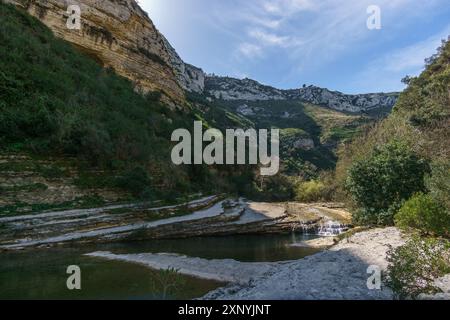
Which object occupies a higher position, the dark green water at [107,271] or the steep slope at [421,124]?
the steep slope at [421,124]

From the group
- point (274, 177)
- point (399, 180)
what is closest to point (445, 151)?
point (399, 180)

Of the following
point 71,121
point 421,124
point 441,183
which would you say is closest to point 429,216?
point 441,183

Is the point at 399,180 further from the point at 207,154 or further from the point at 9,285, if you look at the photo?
the point at 207,154

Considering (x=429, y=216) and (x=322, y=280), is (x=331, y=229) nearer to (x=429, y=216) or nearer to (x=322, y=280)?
(x=429, y=216)

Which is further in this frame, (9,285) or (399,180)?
(399,180)

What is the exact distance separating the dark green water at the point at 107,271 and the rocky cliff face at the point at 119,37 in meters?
36.4

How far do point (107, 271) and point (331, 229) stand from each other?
2050cm

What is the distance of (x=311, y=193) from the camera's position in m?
Answer: 65.6

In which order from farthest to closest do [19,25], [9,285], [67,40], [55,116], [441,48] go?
[441,48], [67,40], [19,25], [55,116], [9,285]

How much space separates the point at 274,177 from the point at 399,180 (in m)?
50.2

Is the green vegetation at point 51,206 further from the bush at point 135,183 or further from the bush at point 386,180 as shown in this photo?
the bush at point 386,180

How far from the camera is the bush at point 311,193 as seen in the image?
2547 inches

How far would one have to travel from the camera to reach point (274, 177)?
72.2m

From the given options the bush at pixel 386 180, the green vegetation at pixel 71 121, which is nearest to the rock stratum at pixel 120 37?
the green vegetation at pixel 71 121
